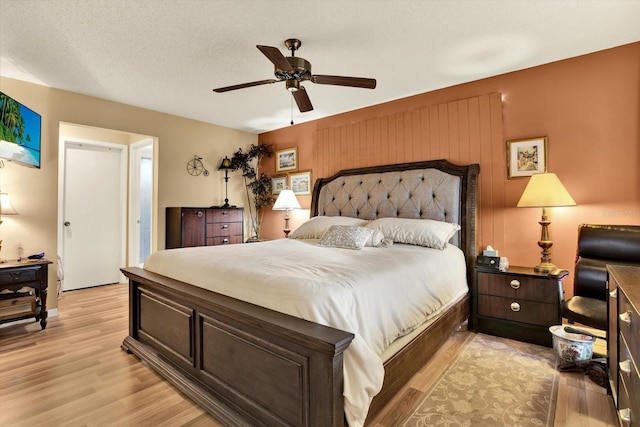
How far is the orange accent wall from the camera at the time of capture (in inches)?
102

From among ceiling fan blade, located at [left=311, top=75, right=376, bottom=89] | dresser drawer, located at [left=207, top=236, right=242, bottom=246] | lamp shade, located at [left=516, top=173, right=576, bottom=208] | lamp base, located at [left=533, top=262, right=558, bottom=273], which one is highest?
ceiling fan blade, located at [left=311, top=75, right=376, bottom=89]

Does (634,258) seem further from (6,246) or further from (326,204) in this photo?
(6,246)

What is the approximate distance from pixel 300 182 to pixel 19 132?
124 inches

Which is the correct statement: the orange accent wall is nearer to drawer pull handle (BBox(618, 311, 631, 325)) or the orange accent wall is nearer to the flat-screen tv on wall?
drawer pull handle (BBox(618, 311, 631, 325))

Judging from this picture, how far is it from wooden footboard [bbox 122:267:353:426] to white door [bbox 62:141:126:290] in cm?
305

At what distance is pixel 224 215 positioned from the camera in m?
4.69

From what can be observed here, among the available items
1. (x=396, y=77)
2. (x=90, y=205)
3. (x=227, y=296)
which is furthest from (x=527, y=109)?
(x=90, y=205)

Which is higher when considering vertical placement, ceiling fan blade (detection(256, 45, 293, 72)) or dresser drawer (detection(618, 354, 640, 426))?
ceiling fan blade (detection(256, 45, 293, 72))

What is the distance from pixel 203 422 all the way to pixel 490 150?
10.8ft

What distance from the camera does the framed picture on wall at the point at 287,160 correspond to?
4938mm

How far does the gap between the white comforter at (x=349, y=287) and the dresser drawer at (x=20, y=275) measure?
1.43 meters

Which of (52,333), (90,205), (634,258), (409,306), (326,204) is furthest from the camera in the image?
(90,205)

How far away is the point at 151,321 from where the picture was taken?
238 centimetres

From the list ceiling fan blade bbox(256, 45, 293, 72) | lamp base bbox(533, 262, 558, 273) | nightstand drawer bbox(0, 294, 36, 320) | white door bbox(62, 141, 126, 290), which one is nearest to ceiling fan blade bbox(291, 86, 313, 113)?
ceiling fan blade bbox(256, 45, 293, 72)
